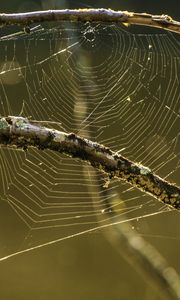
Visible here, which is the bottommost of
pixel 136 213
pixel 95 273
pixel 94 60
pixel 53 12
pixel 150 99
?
pixel 95 273

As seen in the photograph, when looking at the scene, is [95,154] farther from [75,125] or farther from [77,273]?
[77,273]

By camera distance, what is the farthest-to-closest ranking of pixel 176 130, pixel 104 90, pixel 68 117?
pixel 176 130
pixel 68 117
pixel 104 90

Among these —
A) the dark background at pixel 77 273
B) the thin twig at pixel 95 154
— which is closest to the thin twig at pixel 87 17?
the thin twig at pixel 95 154

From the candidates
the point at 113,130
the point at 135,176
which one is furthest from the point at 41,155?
the point at 135,176

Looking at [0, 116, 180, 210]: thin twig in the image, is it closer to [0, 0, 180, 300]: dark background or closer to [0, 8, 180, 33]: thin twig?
[0, 8, 180, 33]: thin twig

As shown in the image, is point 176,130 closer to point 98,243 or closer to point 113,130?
point 113,130

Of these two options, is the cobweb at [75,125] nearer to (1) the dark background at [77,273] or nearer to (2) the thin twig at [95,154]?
(1) the dark background at [77,273]

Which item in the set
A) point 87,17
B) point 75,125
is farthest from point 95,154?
point 75,125
